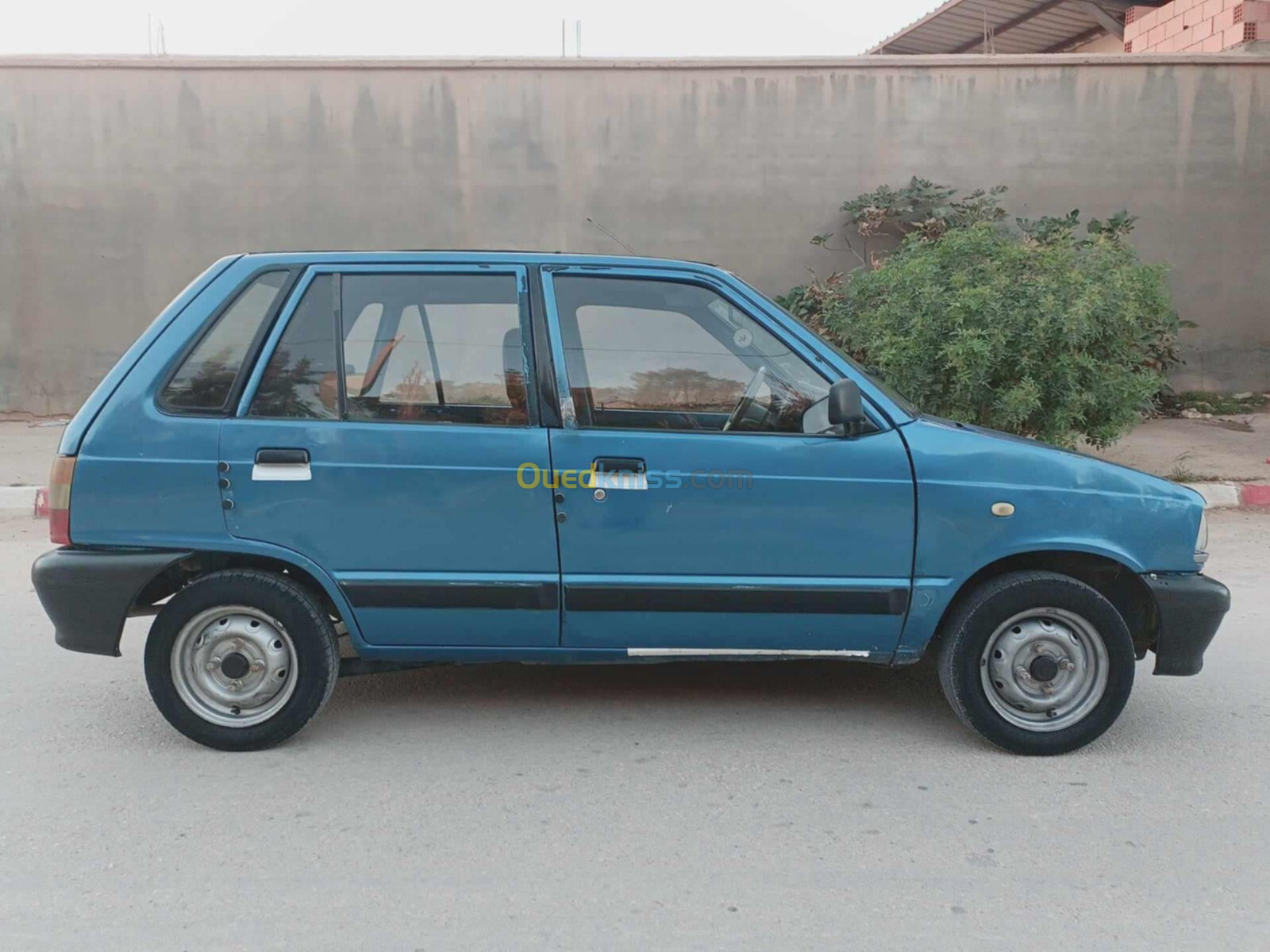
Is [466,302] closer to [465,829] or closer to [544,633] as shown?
[544,633]

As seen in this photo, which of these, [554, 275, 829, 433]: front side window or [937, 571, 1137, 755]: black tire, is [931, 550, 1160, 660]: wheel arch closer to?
[937, 571, 1137, 755]: black tire

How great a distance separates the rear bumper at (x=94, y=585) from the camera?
12.9 ft

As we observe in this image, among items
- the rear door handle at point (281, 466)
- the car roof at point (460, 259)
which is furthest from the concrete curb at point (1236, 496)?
the rear door handle at point (281, 466)

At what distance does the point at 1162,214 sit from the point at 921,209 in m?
2.88

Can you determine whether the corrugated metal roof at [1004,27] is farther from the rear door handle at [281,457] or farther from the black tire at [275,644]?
the black tire at [275,644]

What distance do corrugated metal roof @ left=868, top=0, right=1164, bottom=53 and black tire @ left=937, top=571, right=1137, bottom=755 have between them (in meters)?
15.3

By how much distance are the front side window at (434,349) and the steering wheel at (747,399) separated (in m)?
0.74

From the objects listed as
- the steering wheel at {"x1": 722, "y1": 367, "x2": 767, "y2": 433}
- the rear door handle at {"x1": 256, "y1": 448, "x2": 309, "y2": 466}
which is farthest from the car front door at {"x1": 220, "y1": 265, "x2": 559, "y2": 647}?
the steering wheel at {"x1": 722, "y1": 367, "x2": 767, "y2": 433}

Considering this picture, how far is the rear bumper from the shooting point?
155 inches

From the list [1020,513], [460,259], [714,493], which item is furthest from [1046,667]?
[460,259]

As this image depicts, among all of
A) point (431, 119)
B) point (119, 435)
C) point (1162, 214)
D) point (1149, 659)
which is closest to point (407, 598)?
point (119, 435)

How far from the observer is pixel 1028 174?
1278 centimetres

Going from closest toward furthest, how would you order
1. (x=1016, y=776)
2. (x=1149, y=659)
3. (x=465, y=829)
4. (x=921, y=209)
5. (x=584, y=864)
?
1. (x=584, y=864)
2. (x=465, y=829)
3. (x=1016, y=776)
4. (x=1149, y=659)
5. (x=921, y=209)

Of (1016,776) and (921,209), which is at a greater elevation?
(921,209)
